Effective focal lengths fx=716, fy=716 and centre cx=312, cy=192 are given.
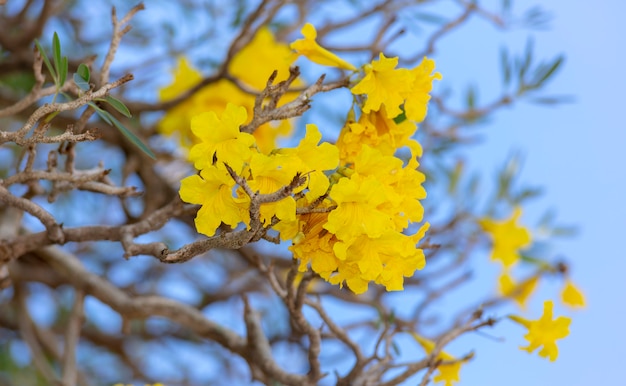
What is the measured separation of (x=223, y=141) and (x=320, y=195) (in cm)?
9

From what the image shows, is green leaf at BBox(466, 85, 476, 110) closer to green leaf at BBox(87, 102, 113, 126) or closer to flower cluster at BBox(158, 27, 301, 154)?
flower cluster at BBox(158, 27, 301, 154)

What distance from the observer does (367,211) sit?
56 centimetres

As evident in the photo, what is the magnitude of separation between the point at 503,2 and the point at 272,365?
0.95 meters

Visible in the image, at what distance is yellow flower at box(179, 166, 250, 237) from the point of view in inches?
22.9

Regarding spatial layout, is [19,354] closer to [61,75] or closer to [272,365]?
[272,365]

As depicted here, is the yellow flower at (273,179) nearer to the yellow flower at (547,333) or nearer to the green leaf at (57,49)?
the green leaf at (57,49)

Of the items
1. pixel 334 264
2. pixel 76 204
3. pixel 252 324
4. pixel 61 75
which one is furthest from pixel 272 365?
pixel 76 204

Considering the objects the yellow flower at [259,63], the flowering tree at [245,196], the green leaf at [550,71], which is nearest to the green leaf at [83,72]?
the flowering tree at [245,196]

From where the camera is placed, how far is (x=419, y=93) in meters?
0.67

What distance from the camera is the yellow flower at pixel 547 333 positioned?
2.58ft

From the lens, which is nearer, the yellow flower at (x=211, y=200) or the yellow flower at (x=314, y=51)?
the yellow flower at (x=211, y=200)

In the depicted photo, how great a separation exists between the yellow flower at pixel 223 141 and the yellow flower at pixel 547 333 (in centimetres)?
41

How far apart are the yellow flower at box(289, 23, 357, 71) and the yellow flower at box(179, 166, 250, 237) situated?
0.22 m

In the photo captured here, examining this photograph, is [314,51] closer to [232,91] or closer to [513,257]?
[232,91]
